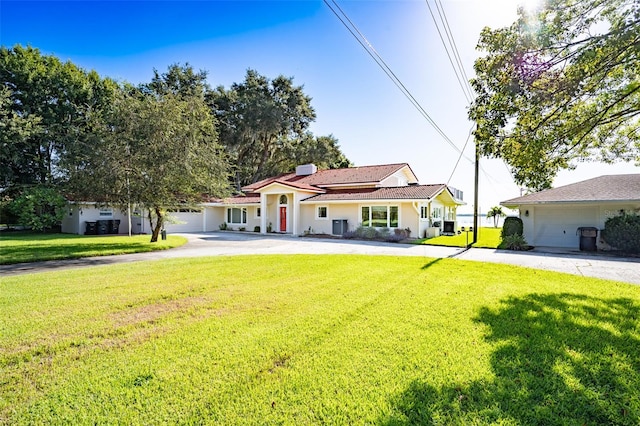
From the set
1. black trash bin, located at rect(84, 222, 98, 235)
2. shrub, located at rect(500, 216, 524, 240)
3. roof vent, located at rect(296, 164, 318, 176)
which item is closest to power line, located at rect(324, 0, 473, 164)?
shrub, located at rect(500, 216, 524, 240)

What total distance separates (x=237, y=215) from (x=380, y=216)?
43.5 ft

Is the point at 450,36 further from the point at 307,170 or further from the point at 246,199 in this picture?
the point at 307,170

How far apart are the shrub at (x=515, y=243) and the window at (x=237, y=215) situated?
64.0ft

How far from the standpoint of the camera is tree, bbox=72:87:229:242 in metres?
13.2

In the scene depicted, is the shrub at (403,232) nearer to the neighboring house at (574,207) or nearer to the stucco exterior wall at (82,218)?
the neighboring house at (574,207)

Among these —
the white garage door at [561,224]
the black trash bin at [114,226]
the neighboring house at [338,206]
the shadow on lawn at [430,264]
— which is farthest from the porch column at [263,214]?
the white garage door at [561,224]

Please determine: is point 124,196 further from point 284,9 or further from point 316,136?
point 316,136

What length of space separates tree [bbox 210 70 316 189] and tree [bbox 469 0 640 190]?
28172 millimetres

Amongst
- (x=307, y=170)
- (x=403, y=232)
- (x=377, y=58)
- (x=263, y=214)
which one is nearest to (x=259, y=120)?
(x=307, y=170)

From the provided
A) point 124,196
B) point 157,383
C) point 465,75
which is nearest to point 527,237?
point 465,75

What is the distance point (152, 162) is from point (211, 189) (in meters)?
2.87

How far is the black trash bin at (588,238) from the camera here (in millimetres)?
14102

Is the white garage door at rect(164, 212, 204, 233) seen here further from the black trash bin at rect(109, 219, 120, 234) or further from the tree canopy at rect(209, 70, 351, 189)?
the tree canopy at rect(209, 70, 351, 189)

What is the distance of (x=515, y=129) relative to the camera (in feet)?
26.2
